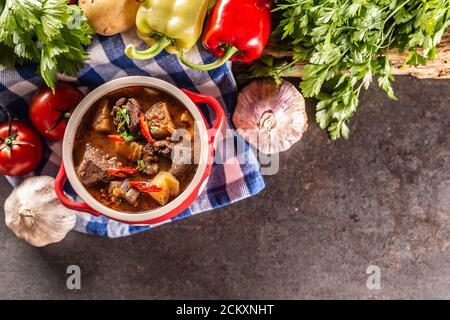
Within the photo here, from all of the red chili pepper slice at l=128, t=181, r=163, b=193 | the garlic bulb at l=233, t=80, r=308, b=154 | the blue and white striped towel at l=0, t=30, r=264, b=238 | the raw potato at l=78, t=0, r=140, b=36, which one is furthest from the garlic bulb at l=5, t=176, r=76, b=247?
the garlic bulb at l=233, t=80, r=308, b=154

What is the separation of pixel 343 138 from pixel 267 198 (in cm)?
39

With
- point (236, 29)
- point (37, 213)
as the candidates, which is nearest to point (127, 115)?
point (236, 29)

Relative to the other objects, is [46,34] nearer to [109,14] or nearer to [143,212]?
[109,14]

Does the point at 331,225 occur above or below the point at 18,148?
→ below

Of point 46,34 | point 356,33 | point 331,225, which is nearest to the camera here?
point 46,34

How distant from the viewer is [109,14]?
5.54ft

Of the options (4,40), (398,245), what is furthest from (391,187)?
(4,40)

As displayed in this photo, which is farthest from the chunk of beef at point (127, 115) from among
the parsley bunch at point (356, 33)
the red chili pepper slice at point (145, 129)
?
the parsley bunch at point (356, 33)

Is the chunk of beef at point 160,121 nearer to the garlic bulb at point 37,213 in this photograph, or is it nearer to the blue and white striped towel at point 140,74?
the blue and white striped towel at point 140,74

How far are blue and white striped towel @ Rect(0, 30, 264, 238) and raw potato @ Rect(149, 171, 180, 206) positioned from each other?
0.32 m

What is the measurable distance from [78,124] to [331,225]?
3.59 feet

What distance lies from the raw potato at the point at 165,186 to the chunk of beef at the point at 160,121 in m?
0.12

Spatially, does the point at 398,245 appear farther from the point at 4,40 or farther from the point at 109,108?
the point at 4,40

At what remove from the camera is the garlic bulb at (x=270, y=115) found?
6.57 ft
